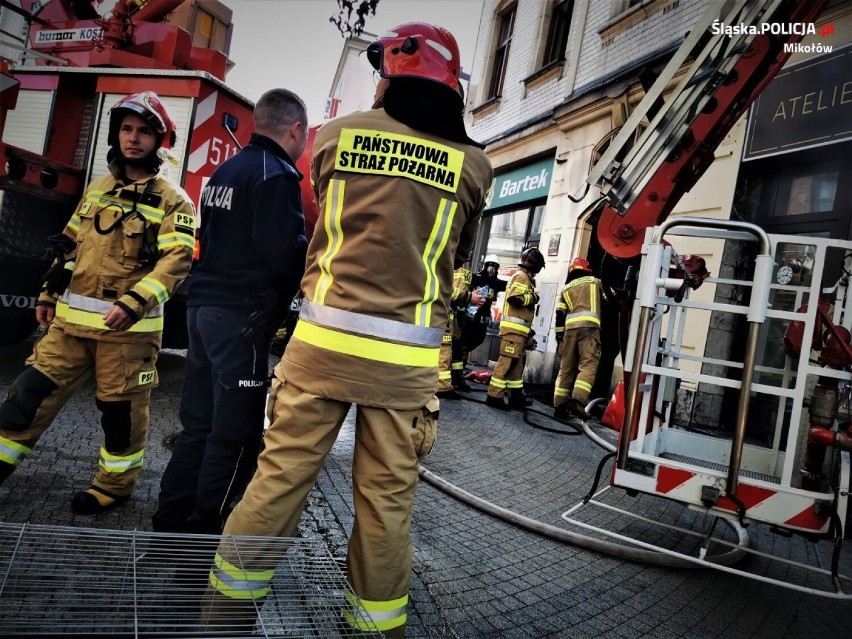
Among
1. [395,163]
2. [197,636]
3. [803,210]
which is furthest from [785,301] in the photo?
[197,636]

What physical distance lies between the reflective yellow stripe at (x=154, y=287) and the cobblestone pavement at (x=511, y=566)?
3.47 feet

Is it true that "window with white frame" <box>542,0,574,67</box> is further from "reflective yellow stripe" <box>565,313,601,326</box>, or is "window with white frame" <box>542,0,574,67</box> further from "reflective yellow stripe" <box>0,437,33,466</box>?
"reflective yellow stripe" <box>0,437,33,466</box>

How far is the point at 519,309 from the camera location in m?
6.98

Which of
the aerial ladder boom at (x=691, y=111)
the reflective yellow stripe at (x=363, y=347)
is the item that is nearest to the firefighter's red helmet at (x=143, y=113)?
the reflective yellow stripe at (x=363, y=347)

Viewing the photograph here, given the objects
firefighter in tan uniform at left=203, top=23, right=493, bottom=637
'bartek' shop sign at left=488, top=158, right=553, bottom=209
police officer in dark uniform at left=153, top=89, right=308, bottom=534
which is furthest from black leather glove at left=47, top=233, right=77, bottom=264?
'bartek' shop sign at left=488, top=158, right=553, bottom=209

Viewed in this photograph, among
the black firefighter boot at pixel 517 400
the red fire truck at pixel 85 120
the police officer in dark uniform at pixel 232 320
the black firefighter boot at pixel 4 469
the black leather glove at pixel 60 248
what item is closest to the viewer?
the police officer in dark uniform at pixel 232 320

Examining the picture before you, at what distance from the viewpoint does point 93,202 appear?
2.70 meters

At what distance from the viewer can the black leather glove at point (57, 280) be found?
2596 millimetres

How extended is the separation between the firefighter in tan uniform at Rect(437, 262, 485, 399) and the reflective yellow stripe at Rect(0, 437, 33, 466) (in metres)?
4.72

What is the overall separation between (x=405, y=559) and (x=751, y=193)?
6.79m

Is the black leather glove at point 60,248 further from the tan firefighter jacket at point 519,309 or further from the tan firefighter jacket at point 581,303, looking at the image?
the tan firefighter jacket at point 581,303

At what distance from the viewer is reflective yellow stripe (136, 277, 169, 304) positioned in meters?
2.50

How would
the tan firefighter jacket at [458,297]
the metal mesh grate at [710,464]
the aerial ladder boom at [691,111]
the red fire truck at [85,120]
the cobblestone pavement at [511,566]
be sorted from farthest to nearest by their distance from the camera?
the tan firefighter jacket at [458,297]
the red fire truck at [85,120]
the aerial ladder boom at [691,111]
the metal mesh grate at [710,464]
the cobblestone pavement at [511,566]

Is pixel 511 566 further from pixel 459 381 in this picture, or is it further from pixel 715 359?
pixel 459 381
